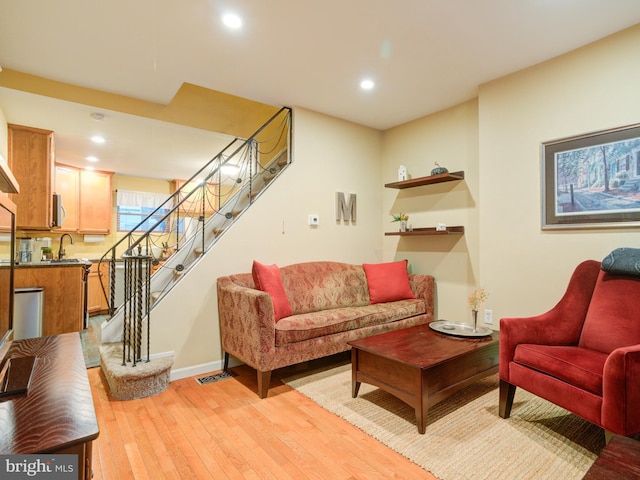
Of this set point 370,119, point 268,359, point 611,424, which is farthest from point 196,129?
point 611,424

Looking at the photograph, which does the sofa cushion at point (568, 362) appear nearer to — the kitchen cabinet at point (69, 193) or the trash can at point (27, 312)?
the trash can at point (27, 312)

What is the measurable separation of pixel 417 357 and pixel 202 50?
9.37ft

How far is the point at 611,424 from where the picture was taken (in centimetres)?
164

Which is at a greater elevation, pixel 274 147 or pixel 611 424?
pixel 274 147

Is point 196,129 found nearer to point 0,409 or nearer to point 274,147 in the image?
point 274,147

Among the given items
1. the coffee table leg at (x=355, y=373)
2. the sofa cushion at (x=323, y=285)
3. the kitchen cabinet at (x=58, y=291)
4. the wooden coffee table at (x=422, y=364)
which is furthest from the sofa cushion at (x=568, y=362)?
the kitchen cabinet at (x=58, y=291)

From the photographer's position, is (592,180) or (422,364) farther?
(592,180)

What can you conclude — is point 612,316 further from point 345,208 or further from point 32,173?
point 32,173

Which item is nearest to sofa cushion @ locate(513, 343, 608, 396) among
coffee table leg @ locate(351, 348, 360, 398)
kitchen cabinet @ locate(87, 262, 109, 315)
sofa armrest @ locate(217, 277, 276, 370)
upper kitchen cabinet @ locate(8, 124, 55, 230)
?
coffee table leg @ locate(351, 348, 360, 398)

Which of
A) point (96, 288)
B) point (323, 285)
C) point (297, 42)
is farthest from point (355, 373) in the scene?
point (96, 288)

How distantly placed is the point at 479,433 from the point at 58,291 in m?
4.60

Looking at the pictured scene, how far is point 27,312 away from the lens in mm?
3775

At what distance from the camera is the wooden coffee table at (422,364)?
210cm

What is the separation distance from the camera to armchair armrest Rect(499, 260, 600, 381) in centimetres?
221
